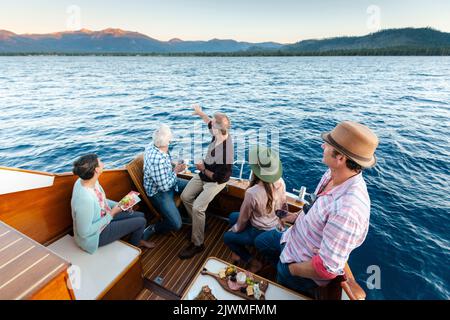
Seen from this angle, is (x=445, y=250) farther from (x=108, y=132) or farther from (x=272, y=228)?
(x=108, y=132)

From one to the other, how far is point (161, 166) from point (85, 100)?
15445mm

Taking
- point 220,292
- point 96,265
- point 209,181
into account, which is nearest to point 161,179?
point 209,181

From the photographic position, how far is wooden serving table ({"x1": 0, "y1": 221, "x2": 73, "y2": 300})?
3.32 feet

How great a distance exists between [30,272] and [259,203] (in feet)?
6.13

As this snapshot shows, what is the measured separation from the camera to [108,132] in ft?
30.9

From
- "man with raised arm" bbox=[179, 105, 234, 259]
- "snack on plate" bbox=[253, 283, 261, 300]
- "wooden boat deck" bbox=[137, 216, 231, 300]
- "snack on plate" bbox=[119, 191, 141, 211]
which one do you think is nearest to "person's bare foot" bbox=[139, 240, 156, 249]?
"wooden boat deck" bbox=[137, 216, 231, 300]

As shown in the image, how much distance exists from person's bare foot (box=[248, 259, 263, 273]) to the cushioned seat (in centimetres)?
139

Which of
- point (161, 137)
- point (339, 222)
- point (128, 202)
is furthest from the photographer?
point (161, 137)

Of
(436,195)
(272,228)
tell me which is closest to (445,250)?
(436,195)

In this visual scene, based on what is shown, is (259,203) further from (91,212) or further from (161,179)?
(91,212)

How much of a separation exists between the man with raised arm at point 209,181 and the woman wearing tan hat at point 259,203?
0.59m

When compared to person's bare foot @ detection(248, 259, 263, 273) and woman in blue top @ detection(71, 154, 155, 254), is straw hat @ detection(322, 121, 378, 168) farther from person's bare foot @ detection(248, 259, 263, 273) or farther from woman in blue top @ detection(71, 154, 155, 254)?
woman in blue top @ detection(71, 154, 155, 254)

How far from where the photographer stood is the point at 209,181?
3.36 metres

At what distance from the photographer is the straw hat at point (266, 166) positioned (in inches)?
89.7
